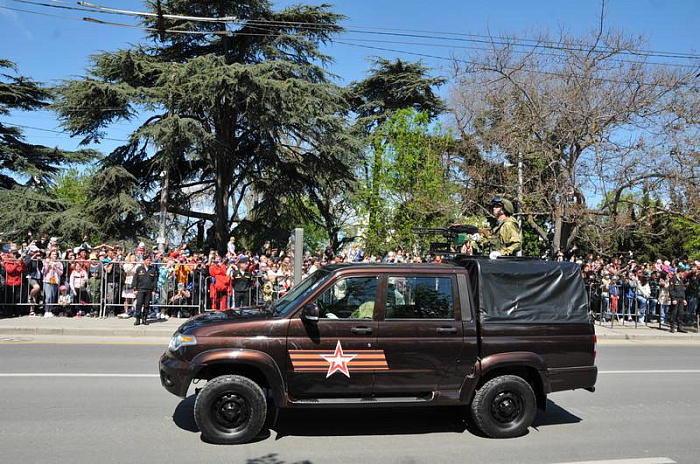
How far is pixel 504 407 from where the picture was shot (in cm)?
604

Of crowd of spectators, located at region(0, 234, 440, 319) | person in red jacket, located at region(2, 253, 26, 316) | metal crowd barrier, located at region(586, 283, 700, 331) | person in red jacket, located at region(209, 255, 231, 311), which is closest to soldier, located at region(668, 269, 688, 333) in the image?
metal crowd barrier, located at region(586, 283, 700, 331)

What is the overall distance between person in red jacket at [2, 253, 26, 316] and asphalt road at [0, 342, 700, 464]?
21.4ft

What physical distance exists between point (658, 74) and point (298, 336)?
19.8m

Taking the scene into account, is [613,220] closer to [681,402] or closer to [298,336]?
[681,402]

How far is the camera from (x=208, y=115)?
25688 mm

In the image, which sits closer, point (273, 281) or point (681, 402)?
point (681, 402)

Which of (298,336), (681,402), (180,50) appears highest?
(180,50)

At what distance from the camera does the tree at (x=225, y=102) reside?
22.0m

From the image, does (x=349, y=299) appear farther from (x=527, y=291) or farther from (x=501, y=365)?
(x=527, y=291)

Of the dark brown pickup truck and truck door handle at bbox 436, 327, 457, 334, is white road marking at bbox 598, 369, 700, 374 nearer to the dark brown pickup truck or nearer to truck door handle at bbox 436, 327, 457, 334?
the dark brown pickup truck

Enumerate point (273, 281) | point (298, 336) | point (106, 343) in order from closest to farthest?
point (298, 336)
point (106, 343)
point (273, 281)

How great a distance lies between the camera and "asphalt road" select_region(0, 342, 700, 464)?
5.30 m

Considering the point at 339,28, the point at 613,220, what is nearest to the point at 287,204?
the point at 339,28

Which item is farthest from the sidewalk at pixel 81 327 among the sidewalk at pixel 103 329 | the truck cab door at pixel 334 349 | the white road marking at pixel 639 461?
the white road marking at pixel 639 461
